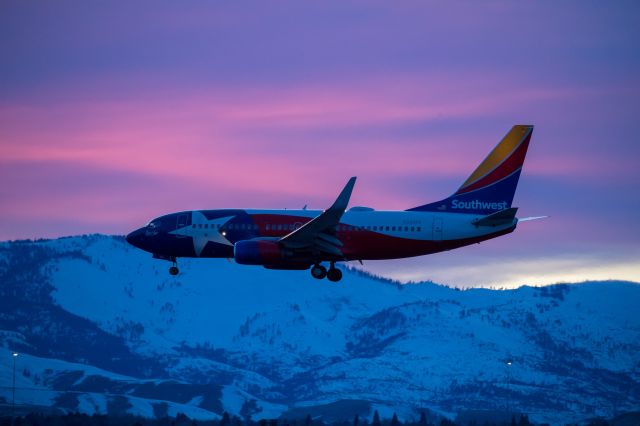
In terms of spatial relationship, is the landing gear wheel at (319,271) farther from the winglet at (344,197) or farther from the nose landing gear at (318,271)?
the winglet at (344,197)

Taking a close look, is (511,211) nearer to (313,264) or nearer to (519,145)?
(519,145)

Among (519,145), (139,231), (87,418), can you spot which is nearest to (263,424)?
(87,418)

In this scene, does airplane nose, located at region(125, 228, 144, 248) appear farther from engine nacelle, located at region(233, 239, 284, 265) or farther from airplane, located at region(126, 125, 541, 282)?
engine nacelle, located at region(233, 239, 284, 265)

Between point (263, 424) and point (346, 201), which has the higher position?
point (346, 201)

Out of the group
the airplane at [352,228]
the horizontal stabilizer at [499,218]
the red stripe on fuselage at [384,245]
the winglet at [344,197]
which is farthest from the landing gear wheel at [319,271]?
the horizontal stabilizer at [499,218]

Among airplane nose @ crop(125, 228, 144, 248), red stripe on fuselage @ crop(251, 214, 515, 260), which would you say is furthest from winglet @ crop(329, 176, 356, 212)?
airplane nose @ crop(125, 228, 144, 248)

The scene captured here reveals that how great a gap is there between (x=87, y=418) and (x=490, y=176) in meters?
90.4

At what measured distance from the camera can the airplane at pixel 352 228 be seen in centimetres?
9531

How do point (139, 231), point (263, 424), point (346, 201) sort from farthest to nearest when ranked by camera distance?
point (263, 424) < point (139, 231) < point (346, 201)

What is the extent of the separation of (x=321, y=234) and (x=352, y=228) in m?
2.94

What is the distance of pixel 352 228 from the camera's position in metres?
96.8

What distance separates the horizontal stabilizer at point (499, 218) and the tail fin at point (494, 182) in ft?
13.1

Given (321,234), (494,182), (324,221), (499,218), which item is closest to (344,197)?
(324,221)

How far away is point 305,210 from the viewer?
327 ft
